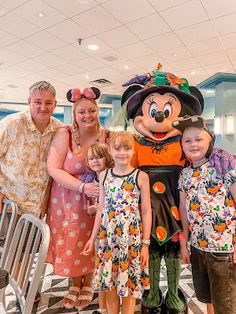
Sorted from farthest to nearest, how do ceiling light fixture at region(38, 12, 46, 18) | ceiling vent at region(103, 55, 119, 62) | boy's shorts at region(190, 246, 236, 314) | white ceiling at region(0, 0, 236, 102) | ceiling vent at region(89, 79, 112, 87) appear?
ceiling vent at region(89, 79, 112, 87), ceiling vent at region(103, 55, 119, 62), ceiling light fixture at region(38, 12, 46, 18), white ceiling at region(0, 0, 236, 102), boy's shorts at region(190, 246, 236, 314)

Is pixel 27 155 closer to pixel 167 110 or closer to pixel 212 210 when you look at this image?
pixel 167 110

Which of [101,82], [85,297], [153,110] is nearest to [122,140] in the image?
[153,110]

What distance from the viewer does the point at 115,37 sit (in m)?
4.57

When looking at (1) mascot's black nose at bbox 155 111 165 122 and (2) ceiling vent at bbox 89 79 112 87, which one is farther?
(2) ceiling vent at bbox 89 79 112 87

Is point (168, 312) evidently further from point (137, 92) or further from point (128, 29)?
point (128, 29)

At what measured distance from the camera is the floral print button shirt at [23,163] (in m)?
1.90

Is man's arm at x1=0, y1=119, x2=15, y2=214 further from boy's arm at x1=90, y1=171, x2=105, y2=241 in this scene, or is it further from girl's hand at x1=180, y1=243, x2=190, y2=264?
girl's hand at x1=180, y1=243, x2=190, y2=264

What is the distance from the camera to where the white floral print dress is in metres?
1.49

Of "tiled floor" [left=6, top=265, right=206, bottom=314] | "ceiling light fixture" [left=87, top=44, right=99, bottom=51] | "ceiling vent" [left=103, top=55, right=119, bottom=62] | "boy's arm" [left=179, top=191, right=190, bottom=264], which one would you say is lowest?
"tiled floor" [left=6, top=265, right=206, bottom=314]

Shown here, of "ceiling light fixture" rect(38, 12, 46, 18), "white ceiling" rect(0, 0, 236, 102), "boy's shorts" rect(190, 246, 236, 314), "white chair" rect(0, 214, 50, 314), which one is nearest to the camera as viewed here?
"white chair" rect(0, 214, 50, 314)

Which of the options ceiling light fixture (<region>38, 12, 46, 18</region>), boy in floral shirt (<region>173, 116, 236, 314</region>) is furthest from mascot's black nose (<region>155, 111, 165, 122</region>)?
ceiling light fixture (<region>38, 12, 46, 18</region>)

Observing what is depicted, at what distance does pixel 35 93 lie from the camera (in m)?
1.92

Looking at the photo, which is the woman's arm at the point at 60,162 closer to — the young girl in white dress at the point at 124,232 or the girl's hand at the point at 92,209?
the girl's hand at the point at 92,209

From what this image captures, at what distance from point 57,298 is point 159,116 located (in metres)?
1.61
